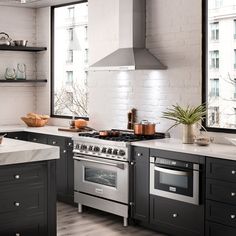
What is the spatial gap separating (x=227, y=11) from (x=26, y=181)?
9.70 feet

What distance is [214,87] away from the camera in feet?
19.3

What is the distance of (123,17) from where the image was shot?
648 cm

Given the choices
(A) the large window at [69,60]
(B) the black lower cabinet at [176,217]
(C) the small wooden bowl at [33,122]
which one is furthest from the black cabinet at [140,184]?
(C) the small wooden bowl at [33,122]

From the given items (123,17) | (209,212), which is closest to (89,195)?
(209,212)

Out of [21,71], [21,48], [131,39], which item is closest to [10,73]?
[21,71]

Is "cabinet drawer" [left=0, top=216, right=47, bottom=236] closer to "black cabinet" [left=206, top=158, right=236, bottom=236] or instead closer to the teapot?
"black cabinet" [left=206, top=158, right=236, bottom=236]

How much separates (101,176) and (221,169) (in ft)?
5.83

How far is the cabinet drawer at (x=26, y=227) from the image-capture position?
446 cm

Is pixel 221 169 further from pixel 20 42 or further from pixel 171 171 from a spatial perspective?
pixel 20 42

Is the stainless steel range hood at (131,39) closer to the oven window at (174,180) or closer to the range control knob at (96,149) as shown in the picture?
the range control knob at (96,149)

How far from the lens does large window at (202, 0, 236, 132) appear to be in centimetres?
574

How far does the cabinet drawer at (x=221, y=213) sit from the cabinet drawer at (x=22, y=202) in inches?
63.0

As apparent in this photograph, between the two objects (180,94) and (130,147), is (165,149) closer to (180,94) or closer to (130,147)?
(130,147)

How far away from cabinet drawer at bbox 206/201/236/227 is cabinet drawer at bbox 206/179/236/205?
0.05 metres
